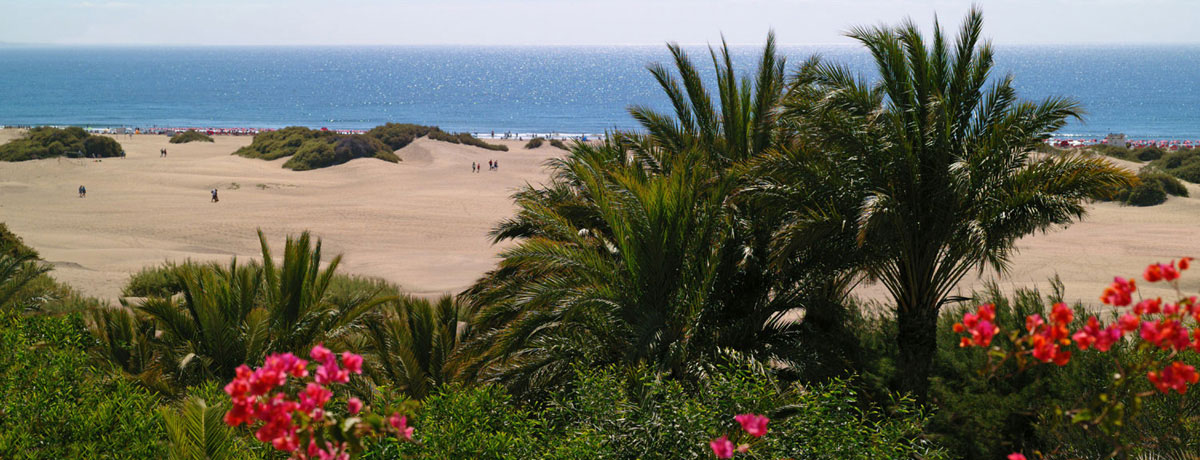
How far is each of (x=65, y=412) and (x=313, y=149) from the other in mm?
42573

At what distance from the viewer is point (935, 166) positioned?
28.6 ft

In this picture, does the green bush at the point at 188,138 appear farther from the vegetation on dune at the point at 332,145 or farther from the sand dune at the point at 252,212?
the sand dune at the point at 252,212

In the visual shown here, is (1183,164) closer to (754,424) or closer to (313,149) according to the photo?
(313,149)

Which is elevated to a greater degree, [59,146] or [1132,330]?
[1132,330]

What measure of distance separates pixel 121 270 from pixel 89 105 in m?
98.7

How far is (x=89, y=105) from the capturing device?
10425 cm

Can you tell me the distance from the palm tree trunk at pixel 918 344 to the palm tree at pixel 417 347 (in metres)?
4.68

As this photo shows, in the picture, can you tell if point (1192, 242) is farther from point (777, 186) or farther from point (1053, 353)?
point (1053, 353)

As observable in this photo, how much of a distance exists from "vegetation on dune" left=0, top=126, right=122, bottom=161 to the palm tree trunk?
4886 cm

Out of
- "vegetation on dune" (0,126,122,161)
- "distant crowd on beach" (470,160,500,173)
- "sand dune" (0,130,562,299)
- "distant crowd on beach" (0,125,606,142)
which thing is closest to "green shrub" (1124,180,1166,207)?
"sand dune" (0,130,562,299)

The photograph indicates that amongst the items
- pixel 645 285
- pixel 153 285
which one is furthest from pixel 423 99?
pixel 645 285

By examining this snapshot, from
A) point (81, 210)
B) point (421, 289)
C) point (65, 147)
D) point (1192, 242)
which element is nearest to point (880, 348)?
point (421, 289)

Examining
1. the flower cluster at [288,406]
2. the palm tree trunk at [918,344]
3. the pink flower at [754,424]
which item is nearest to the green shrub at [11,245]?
the palm tree trunk at [918,344]

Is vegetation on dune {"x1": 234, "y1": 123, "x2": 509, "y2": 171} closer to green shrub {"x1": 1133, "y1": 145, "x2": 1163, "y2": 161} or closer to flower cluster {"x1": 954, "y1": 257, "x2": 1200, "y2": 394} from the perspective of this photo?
green shrub {"x1": 1133, "y1": 145, "x2": 1163, "y2": 161}
